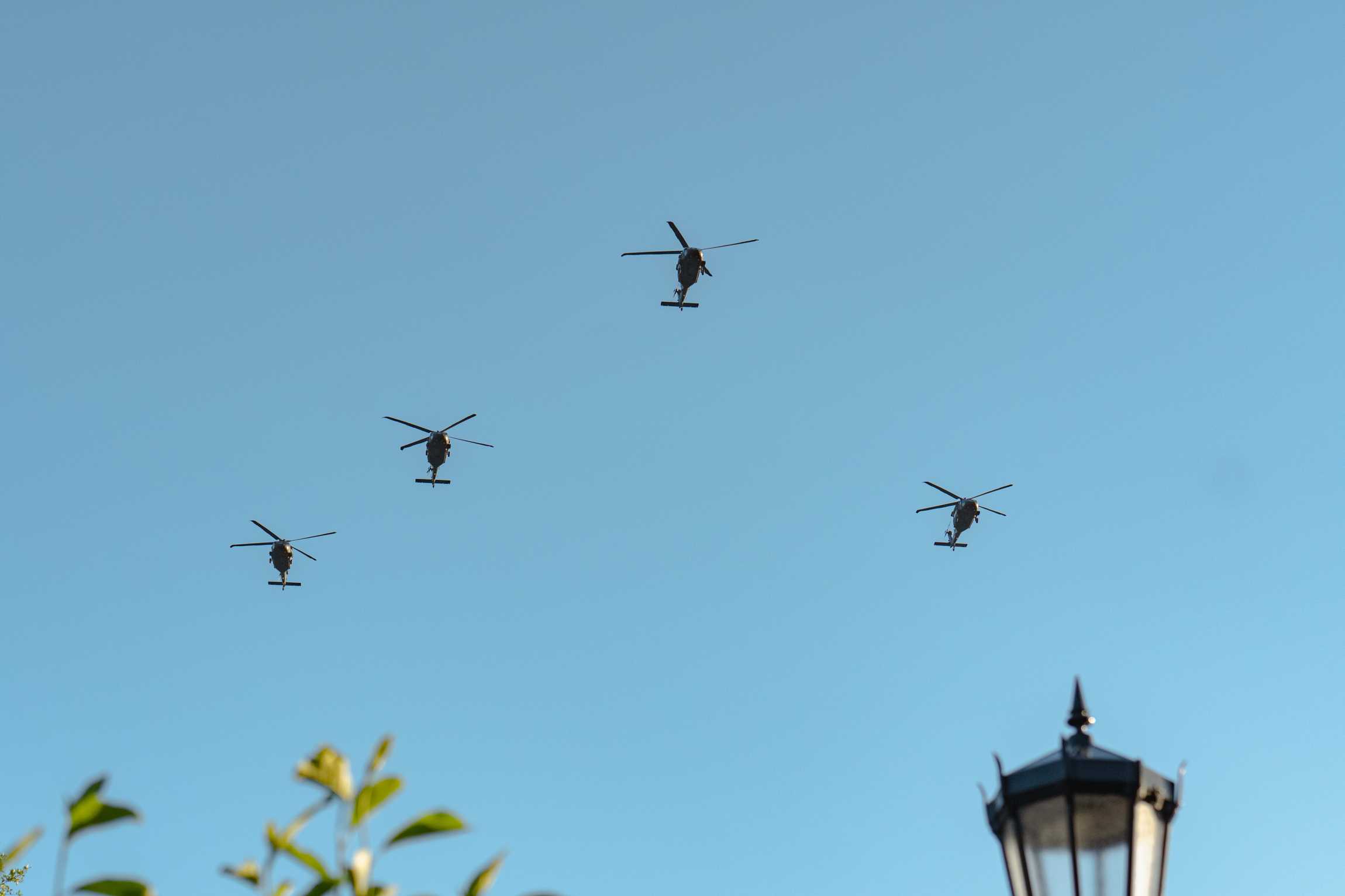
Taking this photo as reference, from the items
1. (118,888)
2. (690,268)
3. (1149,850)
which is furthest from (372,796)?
(690,268)

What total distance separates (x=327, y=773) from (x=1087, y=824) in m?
4.74

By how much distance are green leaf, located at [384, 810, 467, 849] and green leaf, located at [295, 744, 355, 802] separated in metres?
0.30

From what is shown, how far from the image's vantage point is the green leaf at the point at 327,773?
6039mm

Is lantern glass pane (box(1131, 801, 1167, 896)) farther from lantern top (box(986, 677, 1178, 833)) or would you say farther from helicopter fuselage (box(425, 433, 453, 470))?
helicopter fuselage (box(425, 433, 453, 470))

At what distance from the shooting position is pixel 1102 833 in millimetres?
8781

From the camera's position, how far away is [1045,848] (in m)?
8.84

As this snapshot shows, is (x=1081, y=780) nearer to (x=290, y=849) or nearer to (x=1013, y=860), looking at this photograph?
(x=1013, y=860)

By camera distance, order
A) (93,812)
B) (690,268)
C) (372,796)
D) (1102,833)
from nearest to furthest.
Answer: (93,812), (372,796), (1102,833), (690,268)

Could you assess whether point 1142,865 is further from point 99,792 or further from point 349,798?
point 99,792

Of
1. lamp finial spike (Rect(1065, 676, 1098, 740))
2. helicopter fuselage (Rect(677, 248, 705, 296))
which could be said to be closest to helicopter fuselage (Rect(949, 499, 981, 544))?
helicopter fuselage (Rect(677, 248, 705, 296))

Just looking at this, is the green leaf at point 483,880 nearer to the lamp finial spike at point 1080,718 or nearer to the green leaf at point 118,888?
the green leaf at point 118,888

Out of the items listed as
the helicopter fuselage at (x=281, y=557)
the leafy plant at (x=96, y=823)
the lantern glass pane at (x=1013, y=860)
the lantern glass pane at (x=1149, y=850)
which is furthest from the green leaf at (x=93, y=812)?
the helicopter fuselage at (x=281, y=557)

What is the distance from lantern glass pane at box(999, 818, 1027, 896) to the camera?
877cm

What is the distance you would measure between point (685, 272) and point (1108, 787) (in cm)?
4989
